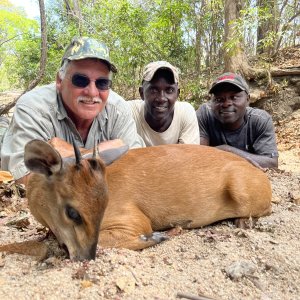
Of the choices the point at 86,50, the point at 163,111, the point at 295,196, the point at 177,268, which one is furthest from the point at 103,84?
the point at 295,196

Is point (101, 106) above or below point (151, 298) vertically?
above

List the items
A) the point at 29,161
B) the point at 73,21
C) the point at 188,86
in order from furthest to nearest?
the point at 73,21 → the point at 188,86 → the point at 29,161

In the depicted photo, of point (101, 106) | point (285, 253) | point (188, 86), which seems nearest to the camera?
point (285, 253)

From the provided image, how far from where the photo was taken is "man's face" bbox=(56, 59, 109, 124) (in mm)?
4980

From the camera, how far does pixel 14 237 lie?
4.29 meters

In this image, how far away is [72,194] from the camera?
3.40 metres

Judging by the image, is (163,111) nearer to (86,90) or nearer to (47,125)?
(86,90)

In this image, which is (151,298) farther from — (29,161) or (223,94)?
(223,94)

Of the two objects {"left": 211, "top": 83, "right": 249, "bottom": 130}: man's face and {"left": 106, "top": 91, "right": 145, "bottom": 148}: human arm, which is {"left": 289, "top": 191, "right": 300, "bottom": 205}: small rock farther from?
{"left": 106, "top": 91, "right": 145, "bottom": 148}: human arm

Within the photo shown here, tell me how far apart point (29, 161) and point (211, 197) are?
207 cm

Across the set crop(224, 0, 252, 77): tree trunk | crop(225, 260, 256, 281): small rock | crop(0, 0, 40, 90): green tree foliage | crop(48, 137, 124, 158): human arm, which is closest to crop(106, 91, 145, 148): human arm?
crop(48, 137, 124, 158): human arm

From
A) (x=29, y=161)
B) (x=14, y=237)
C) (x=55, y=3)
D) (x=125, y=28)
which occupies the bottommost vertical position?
(x=14, y=237)

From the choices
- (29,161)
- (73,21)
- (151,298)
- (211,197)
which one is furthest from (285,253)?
(73,21)

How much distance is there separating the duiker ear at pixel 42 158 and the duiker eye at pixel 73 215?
33 cm
